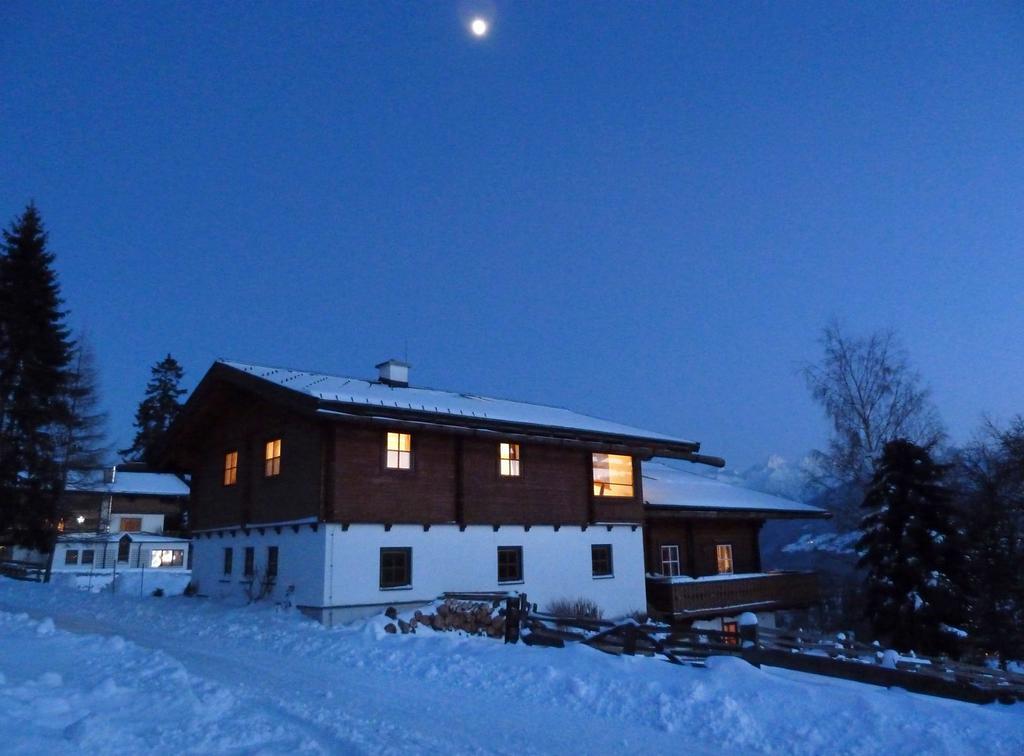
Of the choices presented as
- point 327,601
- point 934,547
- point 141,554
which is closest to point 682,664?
point 327,601

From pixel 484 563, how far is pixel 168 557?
38647mm

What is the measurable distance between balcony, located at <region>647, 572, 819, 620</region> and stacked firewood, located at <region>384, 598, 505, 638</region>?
355 inches

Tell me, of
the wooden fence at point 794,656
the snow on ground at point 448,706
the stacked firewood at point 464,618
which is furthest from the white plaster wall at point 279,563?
the wooden fence at point 794,656

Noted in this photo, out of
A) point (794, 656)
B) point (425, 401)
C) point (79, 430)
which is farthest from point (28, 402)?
point (794, 656)

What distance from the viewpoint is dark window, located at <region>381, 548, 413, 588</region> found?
66.7ft

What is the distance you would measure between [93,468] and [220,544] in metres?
19.5

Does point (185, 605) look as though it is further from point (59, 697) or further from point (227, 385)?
point (59, 697)

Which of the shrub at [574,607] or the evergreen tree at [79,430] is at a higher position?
the evergreen tree at [79,430]

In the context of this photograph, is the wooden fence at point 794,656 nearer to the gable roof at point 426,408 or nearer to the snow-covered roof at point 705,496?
the gable roof at point 426,408

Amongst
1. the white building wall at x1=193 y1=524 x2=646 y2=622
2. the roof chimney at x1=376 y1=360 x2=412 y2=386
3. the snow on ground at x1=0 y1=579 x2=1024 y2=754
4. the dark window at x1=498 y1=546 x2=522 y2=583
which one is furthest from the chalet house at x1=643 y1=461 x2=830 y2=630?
the snow on ground at x1=0 y1=579 x2=1024 y2=754

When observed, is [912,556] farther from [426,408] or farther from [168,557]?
[168,557]

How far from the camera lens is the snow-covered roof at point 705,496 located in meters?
29.0

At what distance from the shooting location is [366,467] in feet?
66.6

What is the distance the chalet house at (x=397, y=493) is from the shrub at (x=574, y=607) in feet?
1.08
